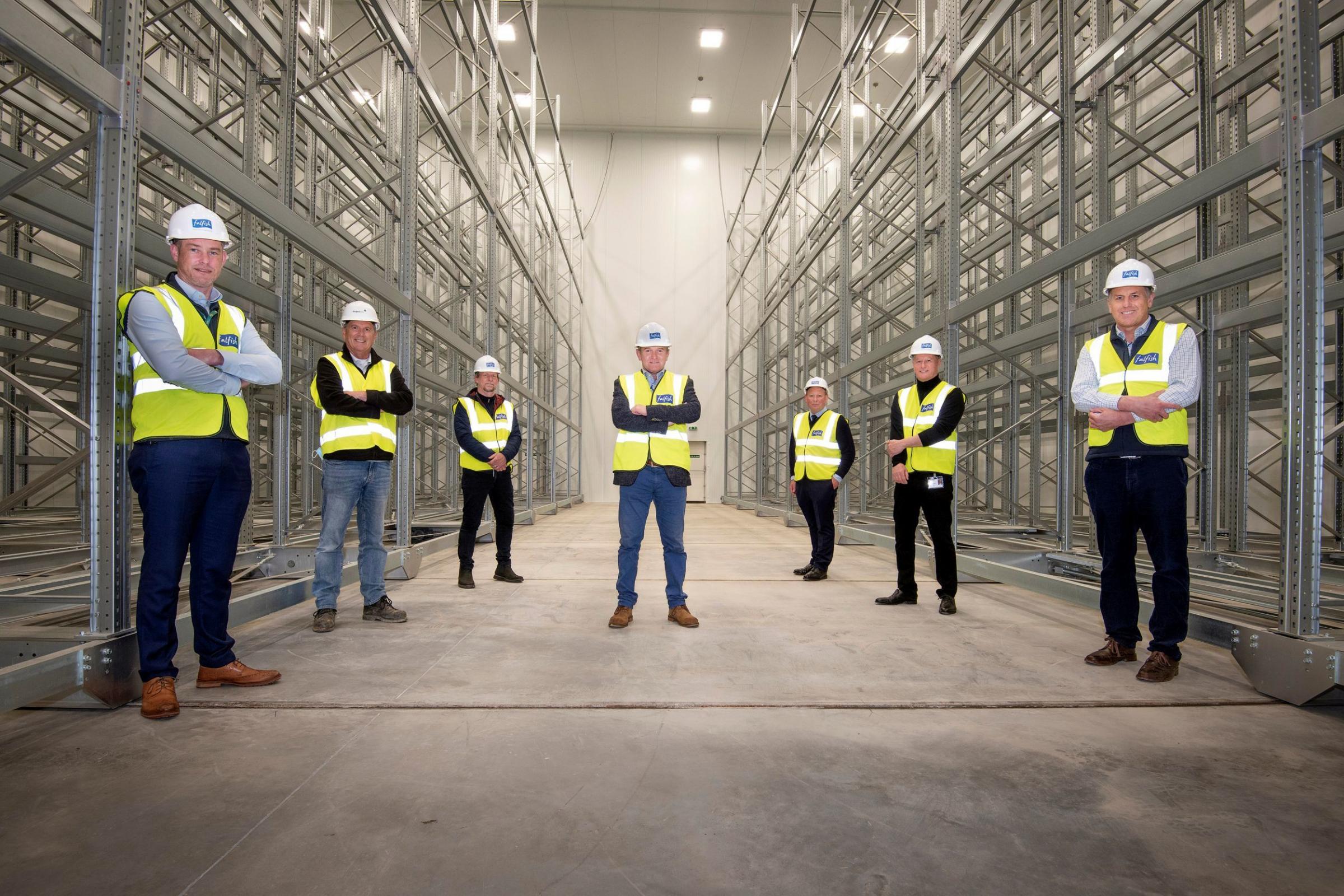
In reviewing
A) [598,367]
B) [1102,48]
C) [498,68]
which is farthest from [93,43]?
[598,367]

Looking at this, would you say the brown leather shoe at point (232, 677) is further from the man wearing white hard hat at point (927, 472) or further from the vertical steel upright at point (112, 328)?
the man wearing white hard hat at point (927, 472)

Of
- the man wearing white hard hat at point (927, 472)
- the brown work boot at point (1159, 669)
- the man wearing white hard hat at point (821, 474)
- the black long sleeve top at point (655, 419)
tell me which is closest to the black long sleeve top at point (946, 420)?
the man wearing white hard hat at point (927, 472)

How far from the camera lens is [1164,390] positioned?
3529mm

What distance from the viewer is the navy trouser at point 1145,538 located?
354 cm

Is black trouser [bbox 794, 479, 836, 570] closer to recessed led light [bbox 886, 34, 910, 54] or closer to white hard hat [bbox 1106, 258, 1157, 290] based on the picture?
white hard hat [bbox 1106, 258, 1157, 290]

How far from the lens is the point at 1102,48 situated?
5930mm

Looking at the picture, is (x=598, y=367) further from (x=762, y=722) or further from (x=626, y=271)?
(x=762, y=722)

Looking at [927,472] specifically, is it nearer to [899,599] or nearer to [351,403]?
[899,599]

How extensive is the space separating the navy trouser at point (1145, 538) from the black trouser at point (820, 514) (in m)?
3.01

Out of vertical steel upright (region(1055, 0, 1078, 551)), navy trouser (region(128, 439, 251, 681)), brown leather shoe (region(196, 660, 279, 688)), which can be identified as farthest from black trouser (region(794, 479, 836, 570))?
navy trouser (region(128, 439, 251, 681))

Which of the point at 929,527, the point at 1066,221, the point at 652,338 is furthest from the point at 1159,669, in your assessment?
the point at 1066,221

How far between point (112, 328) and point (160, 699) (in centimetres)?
148

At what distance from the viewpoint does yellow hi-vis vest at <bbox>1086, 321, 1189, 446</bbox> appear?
357cm

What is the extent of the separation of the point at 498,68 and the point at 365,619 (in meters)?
9.47
